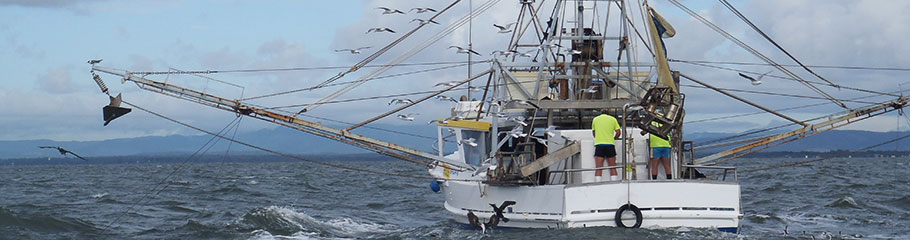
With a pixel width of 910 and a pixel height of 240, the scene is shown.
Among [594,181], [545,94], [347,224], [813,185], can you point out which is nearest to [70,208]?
[347,224]

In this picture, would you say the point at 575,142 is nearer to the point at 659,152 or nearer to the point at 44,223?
the point at 659,152

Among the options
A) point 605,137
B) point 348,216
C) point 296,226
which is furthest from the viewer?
point 348,216

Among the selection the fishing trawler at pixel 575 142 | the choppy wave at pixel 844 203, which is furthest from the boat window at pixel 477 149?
the choppy wave at pixel 844 203

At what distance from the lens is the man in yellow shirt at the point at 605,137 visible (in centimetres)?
2180

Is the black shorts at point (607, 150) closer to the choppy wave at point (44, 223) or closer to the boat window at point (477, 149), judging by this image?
the boat window at point (477, 149)

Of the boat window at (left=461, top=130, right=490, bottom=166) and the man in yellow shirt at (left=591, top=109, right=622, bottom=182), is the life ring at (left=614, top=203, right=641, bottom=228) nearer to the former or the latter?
the man in yellow shirt at (left=591, top=109, right=622, bottom=182)

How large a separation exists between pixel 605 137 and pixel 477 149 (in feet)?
14.2

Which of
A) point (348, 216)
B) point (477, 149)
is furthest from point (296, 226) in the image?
point (477, 149)

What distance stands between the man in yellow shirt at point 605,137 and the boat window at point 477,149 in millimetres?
3634

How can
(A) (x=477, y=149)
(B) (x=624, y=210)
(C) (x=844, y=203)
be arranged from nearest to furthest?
1. (B) (x=624, y=210)
2. (A) (x=477, y=149)
3. (C) (x=844, y=203)

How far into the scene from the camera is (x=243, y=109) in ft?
80.0

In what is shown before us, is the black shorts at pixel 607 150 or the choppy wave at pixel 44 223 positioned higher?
the black shorts at pixel 607 150

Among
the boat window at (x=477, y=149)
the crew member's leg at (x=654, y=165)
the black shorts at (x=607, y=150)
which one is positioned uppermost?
the boat window at (x=477, y=149)

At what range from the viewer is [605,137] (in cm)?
2188
